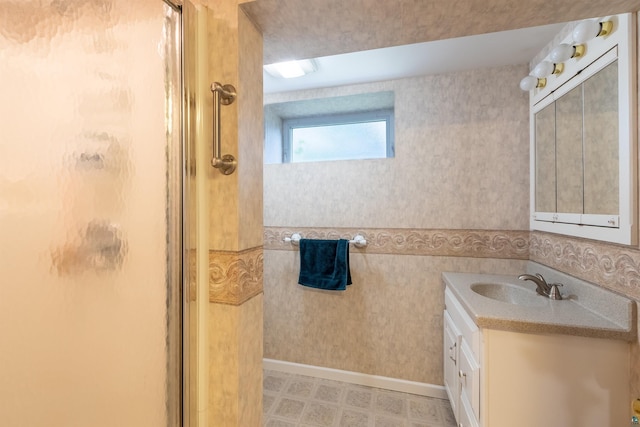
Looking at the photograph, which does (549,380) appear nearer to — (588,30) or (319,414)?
(319,414)

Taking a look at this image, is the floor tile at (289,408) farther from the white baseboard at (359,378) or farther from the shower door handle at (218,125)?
the shower door handle at (218,125)

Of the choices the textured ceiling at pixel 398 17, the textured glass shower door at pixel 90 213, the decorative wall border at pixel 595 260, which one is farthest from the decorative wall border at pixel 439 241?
the textured glass shower door at pixel 90 213

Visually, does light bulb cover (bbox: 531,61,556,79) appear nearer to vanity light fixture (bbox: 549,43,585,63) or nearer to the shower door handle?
vanity light fixture (bbox: 549,43,585,63)

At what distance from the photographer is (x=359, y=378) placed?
6.46ft

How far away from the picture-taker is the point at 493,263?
175 centimetres

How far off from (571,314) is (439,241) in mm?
794

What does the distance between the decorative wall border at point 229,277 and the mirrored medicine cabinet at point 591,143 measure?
1.36 meters

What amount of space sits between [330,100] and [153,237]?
1.73m

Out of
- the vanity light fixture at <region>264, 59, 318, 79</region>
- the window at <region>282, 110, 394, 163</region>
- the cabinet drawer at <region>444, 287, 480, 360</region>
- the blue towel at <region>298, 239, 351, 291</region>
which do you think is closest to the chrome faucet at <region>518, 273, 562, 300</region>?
the cabinet drawer at <region>444, 287, 480, 360</region>

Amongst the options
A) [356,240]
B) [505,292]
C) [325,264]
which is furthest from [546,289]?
[325,264]

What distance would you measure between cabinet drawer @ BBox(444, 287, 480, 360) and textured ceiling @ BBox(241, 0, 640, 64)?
3.74ft

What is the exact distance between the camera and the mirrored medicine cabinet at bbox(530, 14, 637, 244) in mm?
987

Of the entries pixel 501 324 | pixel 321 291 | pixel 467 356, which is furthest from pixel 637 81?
pixel 321 291

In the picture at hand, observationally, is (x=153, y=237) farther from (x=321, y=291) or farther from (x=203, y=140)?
(x=321, y=291)
